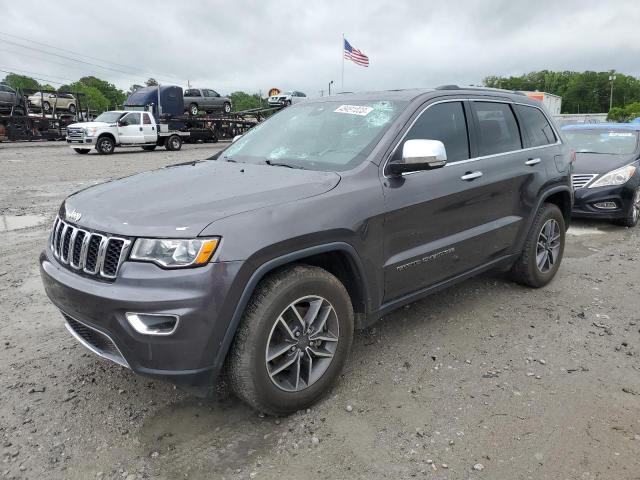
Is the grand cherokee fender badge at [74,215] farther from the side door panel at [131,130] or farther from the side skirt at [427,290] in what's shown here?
the side door panel at [131,130]

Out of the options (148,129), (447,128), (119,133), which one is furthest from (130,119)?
(447,128)

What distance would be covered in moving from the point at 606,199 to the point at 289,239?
21.8 feet

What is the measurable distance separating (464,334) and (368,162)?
1662mm

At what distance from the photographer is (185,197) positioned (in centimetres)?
271

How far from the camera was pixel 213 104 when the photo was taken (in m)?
32.2

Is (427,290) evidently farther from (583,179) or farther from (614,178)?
(614,178)

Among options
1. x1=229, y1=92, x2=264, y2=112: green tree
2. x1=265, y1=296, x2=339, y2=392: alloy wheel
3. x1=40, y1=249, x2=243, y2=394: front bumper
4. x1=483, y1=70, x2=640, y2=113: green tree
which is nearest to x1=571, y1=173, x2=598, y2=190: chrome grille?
x1=265, y1=296, x2=339, y2=392: alloy wheel

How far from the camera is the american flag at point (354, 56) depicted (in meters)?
22.5

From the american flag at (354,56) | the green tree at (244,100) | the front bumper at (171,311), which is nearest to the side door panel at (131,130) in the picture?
the american flag at (354,56)

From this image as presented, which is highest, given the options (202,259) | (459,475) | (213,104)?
(213,104)

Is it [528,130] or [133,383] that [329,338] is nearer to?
[133,383]

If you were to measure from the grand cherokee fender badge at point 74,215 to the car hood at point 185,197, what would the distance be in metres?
0.02

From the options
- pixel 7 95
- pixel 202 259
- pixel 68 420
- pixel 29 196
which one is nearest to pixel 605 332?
pixel 202 259

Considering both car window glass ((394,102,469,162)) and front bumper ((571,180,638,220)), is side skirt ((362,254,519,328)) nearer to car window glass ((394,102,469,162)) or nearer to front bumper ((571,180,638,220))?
car window glass ((394,102,469,162))
